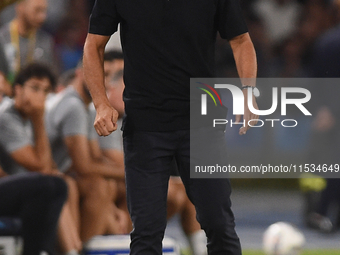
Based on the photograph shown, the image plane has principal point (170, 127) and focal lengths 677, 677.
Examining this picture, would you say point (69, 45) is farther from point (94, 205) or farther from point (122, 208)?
point (94, 205)

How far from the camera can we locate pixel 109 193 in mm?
4730

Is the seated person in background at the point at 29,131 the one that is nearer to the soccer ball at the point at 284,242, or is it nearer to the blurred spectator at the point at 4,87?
the blurred spectator at the point at 4,87

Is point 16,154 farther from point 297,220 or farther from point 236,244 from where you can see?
point 297,220

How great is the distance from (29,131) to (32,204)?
0.69 metres

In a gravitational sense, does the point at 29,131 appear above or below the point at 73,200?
above

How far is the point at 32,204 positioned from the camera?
3934 mm

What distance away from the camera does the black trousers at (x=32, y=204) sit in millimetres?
3922

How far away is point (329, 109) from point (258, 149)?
2126mm

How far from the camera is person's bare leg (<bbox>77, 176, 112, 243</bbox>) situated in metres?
4.67

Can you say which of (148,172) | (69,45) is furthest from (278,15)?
(148,172)

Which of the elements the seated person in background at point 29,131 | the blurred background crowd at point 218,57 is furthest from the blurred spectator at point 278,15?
the seated person in background at point 29,131

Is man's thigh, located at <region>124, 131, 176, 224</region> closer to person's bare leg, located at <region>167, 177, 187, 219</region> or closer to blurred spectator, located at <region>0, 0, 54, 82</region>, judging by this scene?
person's bare leg, located at <region>167, 177, 187, 219</region>

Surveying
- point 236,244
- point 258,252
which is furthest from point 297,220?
point 236,244

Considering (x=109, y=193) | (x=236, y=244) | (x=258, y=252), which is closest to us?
(x=236, y=244)
